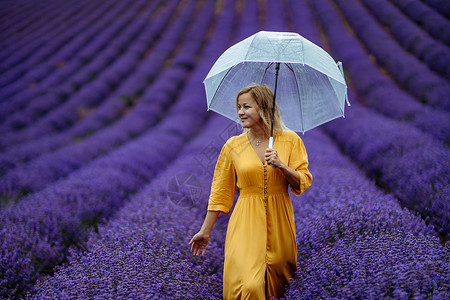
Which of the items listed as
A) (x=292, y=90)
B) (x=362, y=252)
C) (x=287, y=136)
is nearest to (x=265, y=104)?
(x=287, y=136)

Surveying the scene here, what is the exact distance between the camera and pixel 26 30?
13.3m

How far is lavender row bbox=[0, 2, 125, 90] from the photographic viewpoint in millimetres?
9845

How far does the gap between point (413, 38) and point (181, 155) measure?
7.57m

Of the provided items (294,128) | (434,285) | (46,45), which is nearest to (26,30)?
(46,45)

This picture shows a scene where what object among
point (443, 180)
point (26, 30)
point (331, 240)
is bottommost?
point (443, 180)

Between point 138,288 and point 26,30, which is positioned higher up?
point 26,30

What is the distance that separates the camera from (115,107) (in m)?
8.90

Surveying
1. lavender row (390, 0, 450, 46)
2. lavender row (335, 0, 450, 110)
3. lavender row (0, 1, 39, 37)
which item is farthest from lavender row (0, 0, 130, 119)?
lavender row (390, 0, 450, 46)

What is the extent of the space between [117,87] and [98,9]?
837 cm

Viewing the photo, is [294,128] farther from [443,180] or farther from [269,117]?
[443,180]

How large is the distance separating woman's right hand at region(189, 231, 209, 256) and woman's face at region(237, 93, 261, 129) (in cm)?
68

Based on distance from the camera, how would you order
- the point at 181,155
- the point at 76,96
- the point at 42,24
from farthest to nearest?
the point at 42,24
the point at 76,96
the point at 181,155

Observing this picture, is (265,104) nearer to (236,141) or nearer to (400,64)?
(236,141)

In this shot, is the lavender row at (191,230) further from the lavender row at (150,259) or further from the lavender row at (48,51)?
the lavender row at (48,51)
